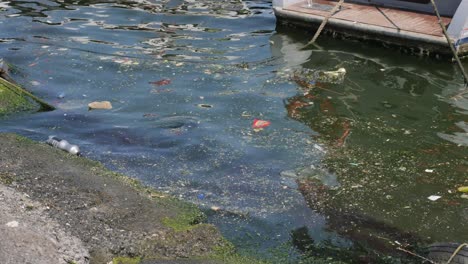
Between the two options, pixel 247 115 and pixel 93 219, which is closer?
pixel 93 219

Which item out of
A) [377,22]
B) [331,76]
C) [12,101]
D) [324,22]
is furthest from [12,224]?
[377,22]

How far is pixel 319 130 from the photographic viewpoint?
800 centimetres

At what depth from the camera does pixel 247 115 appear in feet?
27.6

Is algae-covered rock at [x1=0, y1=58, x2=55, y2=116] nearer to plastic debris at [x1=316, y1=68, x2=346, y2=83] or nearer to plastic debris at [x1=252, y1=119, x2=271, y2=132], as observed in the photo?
plastic debris at [x1=252, y1=119, x2=271, y2=132]

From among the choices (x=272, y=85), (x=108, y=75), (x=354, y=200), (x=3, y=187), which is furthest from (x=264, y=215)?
(x=108, y=75)

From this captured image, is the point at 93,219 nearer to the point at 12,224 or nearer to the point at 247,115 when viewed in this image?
the point at 12,224

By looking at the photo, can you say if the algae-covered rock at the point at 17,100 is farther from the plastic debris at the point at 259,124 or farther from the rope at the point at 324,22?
the rope at the point at 324,22

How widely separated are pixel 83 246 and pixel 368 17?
857 centimetres

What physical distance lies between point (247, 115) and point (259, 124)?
365 millimetres

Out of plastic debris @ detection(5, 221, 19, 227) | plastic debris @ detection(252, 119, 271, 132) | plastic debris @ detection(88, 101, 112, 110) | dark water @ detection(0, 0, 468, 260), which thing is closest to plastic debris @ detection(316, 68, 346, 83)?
dark water @ detection(0, 0, 468, 260)

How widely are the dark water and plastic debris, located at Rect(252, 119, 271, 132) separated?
0.09m

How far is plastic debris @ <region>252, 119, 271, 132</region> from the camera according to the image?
800 cm

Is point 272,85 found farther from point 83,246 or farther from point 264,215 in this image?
point 83,246

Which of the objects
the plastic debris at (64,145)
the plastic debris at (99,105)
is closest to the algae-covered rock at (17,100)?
the plastic debris at (99,105)
